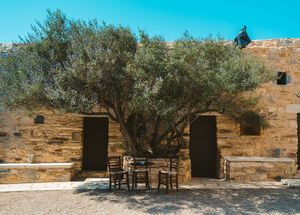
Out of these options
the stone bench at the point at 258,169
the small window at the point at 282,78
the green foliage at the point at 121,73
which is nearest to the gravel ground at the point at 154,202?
the stone bench at the point at 258,169

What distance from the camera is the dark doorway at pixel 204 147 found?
27.1 feet

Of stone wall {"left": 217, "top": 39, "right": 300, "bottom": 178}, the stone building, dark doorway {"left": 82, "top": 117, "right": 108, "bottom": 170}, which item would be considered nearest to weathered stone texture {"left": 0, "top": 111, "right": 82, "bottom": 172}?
the stone building

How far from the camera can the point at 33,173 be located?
7305mm

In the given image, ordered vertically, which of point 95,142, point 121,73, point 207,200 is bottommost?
point 207,200

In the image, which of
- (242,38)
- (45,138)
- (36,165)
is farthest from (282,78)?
(36,165)

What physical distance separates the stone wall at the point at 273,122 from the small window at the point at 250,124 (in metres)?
0.13

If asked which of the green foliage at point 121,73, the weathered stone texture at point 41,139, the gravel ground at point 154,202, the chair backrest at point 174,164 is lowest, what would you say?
the gravel ground at point 154,202

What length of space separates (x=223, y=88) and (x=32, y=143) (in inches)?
218

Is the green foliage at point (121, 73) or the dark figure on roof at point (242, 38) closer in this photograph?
the green foliage at point (121, 73)

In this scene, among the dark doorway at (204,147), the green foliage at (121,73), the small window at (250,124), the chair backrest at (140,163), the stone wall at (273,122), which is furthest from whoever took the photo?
the dark doorway at (204,147)

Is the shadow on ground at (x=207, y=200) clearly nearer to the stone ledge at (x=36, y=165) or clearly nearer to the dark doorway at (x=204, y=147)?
the stone ledge at (x=36, y=165)

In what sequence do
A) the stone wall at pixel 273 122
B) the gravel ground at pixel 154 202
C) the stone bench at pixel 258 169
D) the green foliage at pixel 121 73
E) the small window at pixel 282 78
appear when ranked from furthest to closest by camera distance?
the small window at pixel 282 78 → the stone wall at pixel 273 122 → the stone bench at pixel 258 169 → the green foliage at pixel 121 73 → the gravel ground at pixel 154 202

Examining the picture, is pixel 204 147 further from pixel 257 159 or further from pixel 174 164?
pixel 174 164

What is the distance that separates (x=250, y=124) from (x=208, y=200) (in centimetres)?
327
